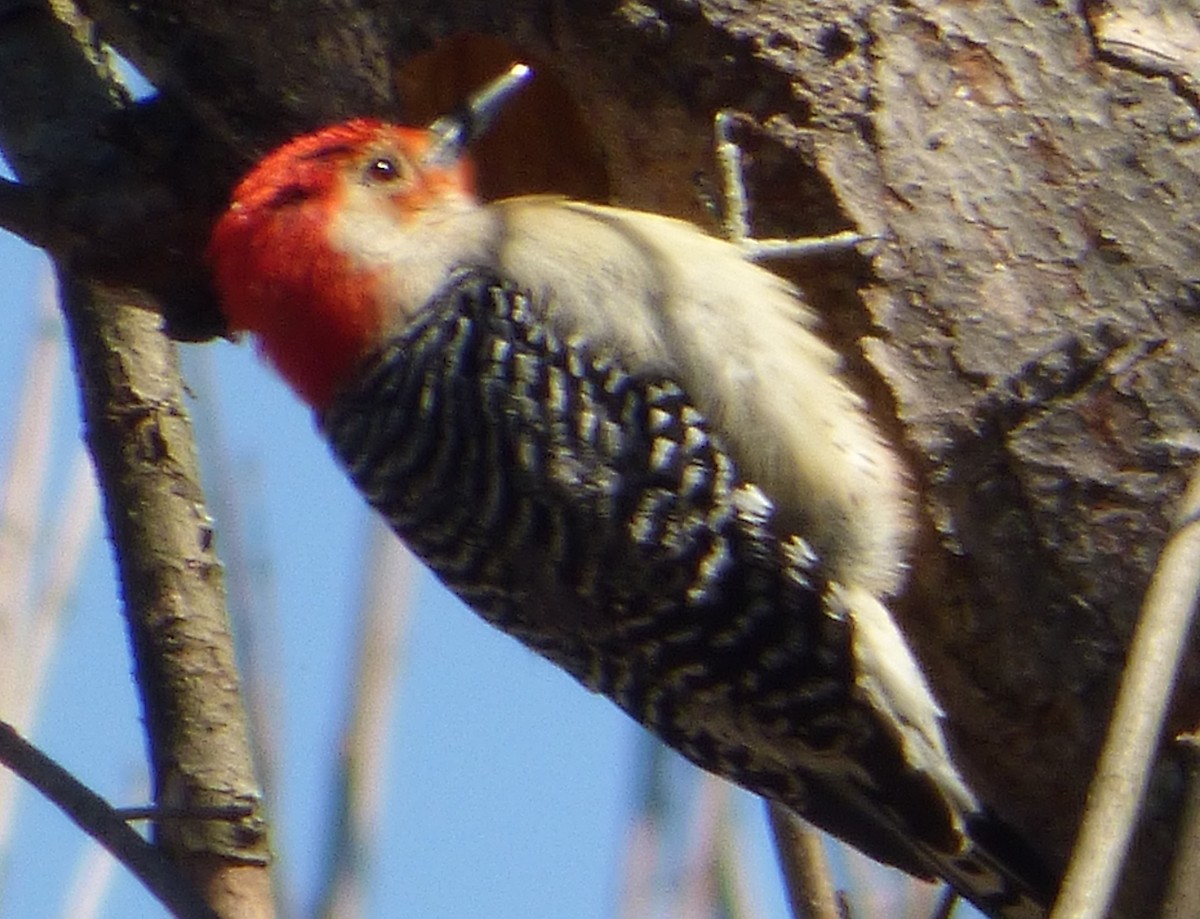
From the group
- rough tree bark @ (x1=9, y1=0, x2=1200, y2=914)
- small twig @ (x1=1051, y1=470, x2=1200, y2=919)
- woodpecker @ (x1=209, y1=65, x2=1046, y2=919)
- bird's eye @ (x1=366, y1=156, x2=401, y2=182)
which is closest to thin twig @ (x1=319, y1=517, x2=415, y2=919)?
woodpecker @ (x1=209, y1=65, x2=1046, y2=919)

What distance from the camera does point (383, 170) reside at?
3605mm

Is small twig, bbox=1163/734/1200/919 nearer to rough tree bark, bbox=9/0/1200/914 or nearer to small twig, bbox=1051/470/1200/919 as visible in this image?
small twig, bbox=1051/470/1200/919

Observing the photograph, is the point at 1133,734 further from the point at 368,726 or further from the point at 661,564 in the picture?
the point at 368,726

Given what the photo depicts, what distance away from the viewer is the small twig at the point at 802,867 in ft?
10.9

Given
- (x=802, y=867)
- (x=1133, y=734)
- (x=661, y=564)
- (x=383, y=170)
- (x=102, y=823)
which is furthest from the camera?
(x=383, y=170)

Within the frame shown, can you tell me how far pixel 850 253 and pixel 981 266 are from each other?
0.22 metres

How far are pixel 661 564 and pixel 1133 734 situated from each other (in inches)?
44.4

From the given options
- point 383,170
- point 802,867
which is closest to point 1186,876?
point 802,867

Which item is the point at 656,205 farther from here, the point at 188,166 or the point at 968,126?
the point at 188,166

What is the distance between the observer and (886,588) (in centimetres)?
320

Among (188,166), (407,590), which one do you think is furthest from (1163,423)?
(188,166)

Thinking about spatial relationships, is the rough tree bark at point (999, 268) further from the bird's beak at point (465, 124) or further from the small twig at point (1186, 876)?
the small twig at point (1186, 876)

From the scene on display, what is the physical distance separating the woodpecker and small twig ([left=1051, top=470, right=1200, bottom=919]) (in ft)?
2.71

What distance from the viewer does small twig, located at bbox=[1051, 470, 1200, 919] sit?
197 cm
